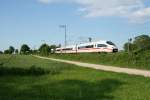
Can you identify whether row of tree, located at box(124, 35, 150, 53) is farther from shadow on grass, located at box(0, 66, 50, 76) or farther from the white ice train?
shadow on grass, located at box(0, 66, 50, 76)

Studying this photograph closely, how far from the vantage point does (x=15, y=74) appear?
87.4 ft

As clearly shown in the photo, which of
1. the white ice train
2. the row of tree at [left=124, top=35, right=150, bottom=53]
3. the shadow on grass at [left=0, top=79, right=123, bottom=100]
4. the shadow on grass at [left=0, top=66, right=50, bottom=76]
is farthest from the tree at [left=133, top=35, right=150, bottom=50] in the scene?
the shadow on grass at [left=0, top=79, right=123, bottom=100]

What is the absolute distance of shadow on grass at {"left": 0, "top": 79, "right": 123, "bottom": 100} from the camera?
14.6 m

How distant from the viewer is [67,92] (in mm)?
16141

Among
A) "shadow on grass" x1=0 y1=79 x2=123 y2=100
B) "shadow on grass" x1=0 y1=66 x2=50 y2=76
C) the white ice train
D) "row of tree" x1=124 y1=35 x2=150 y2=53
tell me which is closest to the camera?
"shadow on grass" x1=0 y1=79 x2=123 y2=100

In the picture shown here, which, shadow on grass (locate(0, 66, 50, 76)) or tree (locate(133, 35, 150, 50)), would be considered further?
tree (locate(133, 35, 150, 50))

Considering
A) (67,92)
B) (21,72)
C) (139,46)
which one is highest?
(139,46)

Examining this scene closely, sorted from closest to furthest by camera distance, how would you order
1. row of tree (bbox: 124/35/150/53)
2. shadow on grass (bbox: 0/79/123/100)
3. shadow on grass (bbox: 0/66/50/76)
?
1. shadow on grass (bbox: 0/79/123/100)
2. shadow on grass (bbox: 0/66/50/76)
3. row of tree (bbox: 124/35/150/53)

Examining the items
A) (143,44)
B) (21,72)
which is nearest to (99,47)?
(143,44)

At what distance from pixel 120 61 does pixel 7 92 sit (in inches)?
1167

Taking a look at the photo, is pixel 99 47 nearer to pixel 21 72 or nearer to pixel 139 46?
pixel 139 46

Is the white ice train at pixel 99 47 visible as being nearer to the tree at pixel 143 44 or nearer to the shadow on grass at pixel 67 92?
the tree at pixel 143 44

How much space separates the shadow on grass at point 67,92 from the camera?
14.6 m

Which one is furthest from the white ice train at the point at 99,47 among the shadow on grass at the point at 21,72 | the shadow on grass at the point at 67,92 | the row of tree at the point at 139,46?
the shadow on grass at the point at 67,92
